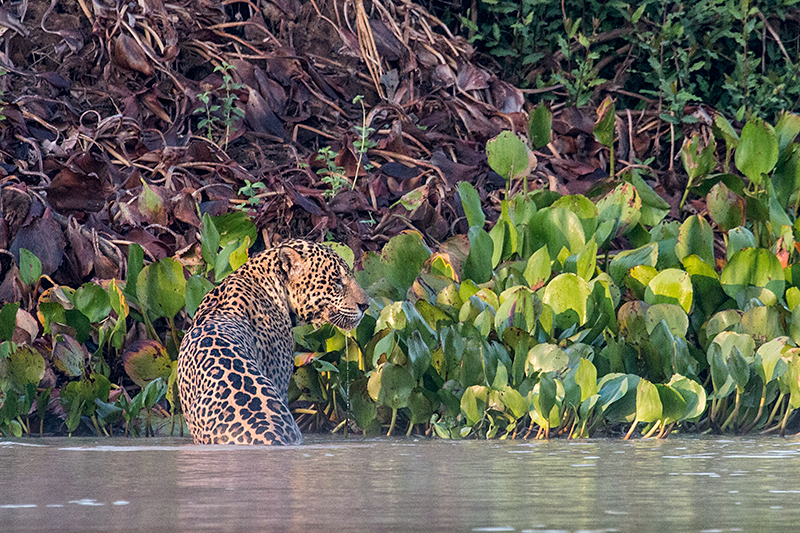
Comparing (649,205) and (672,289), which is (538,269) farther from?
(649,205)

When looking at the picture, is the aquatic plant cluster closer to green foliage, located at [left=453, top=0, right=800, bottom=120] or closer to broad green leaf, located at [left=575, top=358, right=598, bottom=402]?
broad green leaf, located at [left=575, top=358, right=598, bottom=402]

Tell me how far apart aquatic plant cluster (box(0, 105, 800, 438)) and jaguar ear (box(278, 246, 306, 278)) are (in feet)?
1.03

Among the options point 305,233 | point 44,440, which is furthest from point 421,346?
point 305,233

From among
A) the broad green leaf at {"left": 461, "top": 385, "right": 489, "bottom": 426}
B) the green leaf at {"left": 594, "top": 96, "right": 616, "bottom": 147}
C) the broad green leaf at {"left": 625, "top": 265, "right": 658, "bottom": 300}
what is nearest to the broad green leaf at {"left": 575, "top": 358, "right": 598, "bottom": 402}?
the broad green leaf at {"left": 461, "top": 385, "right": 489, "bottom": 426}

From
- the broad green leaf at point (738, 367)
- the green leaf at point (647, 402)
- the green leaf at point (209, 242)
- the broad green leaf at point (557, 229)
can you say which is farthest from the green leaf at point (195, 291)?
the broad green leaf at point (738, 367)

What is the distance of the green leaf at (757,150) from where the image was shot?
5.68 meters

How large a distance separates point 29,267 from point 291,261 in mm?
1412

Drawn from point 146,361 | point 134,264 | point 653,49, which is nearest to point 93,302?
point 134,264

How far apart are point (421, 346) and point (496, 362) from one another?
0.33 meters

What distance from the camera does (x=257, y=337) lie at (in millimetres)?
4836

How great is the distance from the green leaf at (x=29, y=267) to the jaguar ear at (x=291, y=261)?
134 cm

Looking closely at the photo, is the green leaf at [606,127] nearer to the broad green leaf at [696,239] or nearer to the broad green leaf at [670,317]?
the broad green leaf at [696,239]

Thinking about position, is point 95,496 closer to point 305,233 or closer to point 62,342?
point 62,342

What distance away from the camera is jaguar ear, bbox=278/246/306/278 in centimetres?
500
